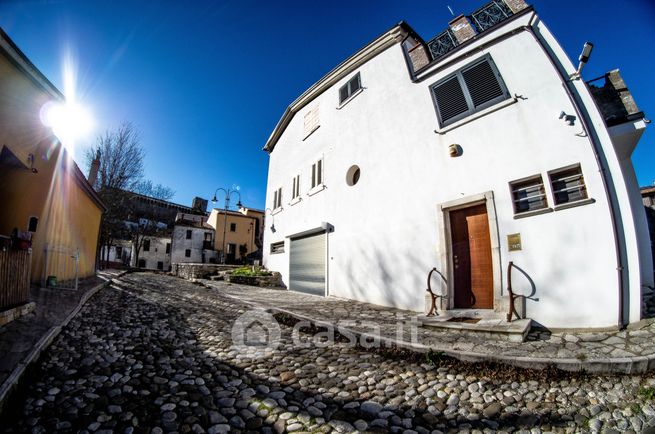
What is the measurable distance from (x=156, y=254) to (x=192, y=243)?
17.7 ft

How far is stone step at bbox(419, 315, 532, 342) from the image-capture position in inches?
170

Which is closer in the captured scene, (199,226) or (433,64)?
(433,64)

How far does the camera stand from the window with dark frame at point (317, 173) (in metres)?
11.5

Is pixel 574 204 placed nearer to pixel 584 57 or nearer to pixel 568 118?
pixel 568 118

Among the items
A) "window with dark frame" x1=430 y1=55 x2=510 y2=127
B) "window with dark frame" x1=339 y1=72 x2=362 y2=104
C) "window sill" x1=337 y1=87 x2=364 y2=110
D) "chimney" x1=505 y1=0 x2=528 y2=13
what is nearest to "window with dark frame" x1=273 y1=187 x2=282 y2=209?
"window sill" x1=337 y1=87 x2=364 y2=110

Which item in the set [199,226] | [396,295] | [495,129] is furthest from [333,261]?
[199,226]

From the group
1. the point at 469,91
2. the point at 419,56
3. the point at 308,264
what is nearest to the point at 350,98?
the point at 419,56

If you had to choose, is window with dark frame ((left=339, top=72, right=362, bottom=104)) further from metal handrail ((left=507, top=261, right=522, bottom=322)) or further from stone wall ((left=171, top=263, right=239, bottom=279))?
stone wall ((left=171, top=263, right=239, bottom=279))

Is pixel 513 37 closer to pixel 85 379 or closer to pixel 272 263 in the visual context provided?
pixel 85 379

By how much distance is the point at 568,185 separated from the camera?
515 cm

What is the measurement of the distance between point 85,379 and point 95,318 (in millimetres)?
2897

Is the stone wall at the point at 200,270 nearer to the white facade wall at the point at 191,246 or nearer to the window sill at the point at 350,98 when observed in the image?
the window sill at the point at 350,98

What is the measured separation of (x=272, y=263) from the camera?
570 inches

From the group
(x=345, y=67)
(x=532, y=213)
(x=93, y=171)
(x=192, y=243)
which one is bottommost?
(x=532, y=213)
